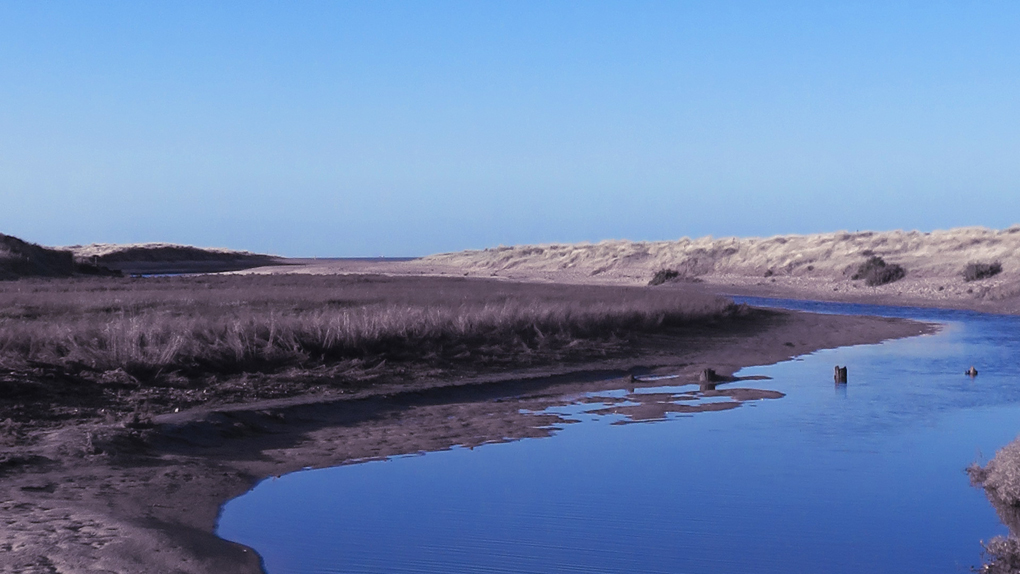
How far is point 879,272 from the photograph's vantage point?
4309cm

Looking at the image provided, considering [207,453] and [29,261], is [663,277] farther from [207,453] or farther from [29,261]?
[207,453]

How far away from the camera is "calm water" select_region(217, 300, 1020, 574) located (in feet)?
23.2

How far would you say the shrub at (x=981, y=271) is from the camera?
127ft

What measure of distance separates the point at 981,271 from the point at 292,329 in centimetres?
3208

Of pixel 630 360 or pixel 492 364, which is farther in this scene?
pixel 630 360

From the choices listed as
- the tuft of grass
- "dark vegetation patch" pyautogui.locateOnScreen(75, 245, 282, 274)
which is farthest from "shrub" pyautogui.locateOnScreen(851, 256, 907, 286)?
"dark vegetation patch" pyautogui.locateOnScreen(75, 245, 282, 274)

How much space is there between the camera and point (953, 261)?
43.9m

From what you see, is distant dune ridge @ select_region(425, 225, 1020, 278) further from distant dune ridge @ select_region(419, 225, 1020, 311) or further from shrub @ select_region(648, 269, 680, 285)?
shrub @ select_region(648, 269, 680, 285)

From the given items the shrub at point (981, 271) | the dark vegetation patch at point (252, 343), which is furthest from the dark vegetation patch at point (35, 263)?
the shrub at point (981, 271)

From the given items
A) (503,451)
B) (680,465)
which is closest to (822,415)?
(680,465)

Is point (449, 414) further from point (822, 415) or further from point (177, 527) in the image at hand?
point (177, 527)

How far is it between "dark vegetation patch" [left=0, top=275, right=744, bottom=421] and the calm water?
4.01 metres

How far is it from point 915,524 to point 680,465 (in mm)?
2626

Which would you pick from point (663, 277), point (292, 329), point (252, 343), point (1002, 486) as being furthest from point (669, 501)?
point (663, 277)
